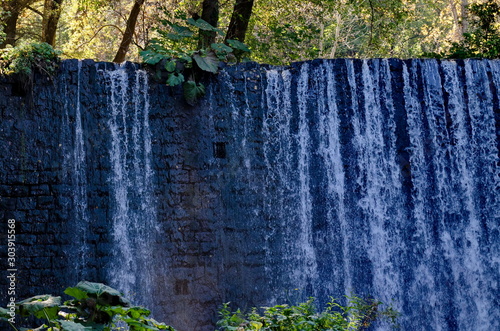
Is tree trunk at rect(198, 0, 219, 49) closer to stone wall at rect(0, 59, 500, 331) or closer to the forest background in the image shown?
the forest background

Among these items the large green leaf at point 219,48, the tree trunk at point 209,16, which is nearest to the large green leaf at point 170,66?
the large green leaf at point 219,48

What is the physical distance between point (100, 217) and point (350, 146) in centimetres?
310

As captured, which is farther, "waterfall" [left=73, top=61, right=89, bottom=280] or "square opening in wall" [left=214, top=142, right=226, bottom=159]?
"square opening in wall" [left=214, top=142, right=226, bottom=159]

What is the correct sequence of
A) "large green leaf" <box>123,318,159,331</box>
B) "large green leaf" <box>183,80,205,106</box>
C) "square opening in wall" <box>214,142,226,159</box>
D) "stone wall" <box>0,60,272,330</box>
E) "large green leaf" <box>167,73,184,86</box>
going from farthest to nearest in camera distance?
"square opening in wall" <box>214,142,226,159</box>
"large green leaf" <box>183,80,205,106</box>
"large green leaf" <box>167,73,184,86</box>
"stone wall" <box>0,60,272,330</box>
"large green leaf" <box>123,318,159,331</box>

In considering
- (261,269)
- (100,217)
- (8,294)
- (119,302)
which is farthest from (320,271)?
(119,302)

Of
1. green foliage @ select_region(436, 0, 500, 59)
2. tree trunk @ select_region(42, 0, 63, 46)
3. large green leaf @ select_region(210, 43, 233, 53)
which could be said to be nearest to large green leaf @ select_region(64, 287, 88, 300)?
large green leaf @ select_region(210, 43, 233, 53)

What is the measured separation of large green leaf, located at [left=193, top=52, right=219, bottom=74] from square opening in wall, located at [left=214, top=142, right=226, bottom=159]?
85 cm

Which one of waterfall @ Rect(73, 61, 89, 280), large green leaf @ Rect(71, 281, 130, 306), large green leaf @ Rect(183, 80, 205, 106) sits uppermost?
large green leaf @ Rect(183, 80, 205, 106)

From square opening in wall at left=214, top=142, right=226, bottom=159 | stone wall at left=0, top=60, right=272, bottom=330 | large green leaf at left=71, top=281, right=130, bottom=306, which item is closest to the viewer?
large green leaf at left=71, top=281, right=130, bottom=306

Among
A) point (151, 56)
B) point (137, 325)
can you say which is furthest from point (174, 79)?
point (137, 325)

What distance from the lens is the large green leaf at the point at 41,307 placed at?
3055 millimetres

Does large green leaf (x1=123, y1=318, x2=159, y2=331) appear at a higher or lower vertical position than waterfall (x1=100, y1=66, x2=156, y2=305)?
lower

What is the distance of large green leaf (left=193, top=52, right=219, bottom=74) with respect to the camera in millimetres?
7305

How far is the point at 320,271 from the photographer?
7.43 metres
